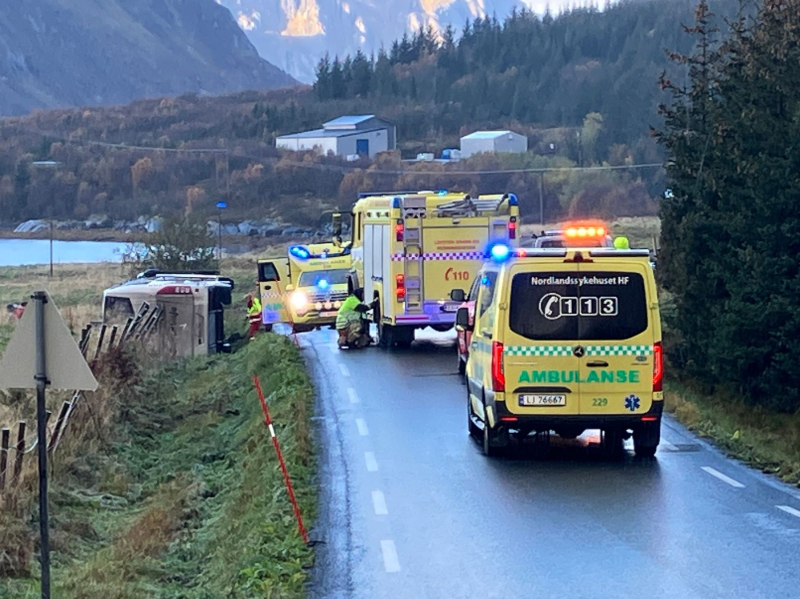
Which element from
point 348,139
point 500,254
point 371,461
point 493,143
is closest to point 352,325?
point 371,461

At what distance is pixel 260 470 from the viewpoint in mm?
14672

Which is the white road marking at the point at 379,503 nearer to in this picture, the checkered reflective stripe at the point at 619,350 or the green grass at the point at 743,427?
the checkered reflective stripe at the point at 619,350

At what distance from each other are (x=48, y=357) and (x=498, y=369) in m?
6.13

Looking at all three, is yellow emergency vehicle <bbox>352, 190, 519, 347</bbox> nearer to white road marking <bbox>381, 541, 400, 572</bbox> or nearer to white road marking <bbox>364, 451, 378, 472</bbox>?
white road marking <bbox>364, 451, 378, 472</bbox>

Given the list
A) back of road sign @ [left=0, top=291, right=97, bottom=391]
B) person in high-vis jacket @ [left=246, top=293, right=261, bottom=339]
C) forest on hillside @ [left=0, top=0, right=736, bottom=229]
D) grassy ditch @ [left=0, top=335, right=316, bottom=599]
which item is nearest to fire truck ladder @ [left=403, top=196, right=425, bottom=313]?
grassy ditch @ [left=0, top=335, right=316, bottom=599]

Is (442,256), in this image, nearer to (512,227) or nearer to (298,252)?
(512,227)

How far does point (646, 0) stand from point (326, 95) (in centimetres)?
4946

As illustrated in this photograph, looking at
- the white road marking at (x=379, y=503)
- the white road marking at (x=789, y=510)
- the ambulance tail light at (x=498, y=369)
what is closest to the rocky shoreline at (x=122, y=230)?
the ambulance tail light at (x=498, y=369)

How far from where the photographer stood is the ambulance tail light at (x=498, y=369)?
1397 centimetres

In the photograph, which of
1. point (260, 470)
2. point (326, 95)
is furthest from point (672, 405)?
point (326, 95)

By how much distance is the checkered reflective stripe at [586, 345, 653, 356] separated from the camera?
45.9ft

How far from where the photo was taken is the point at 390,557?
10.3m

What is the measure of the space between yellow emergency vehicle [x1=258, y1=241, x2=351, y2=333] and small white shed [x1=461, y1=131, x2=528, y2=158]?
285ft

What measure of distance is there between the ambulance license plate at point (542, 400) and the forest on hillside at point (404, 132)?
8513 cm
